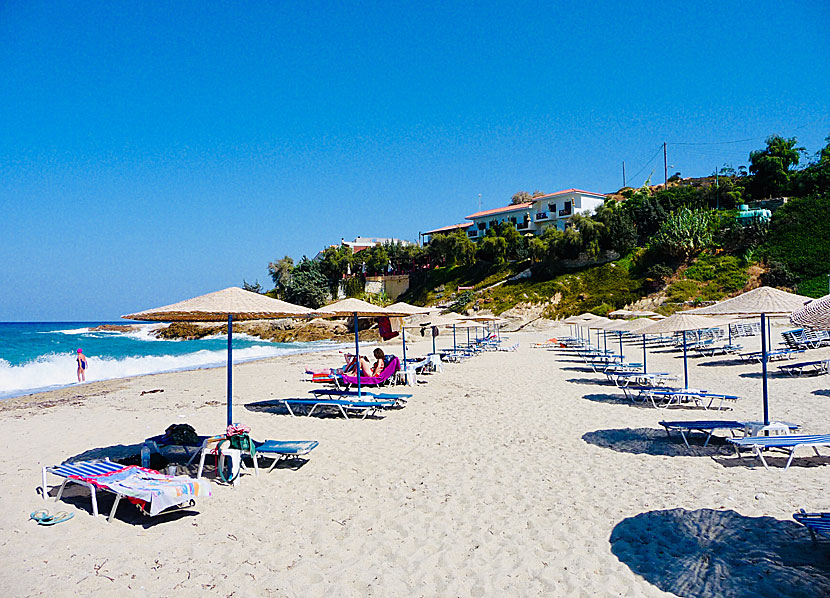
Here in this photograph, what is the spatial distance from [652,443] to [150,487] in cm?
688

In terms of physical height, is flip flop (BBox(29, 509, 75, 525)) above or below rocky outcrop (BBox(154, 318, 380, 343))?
below

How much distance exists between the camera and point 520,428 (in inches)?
356

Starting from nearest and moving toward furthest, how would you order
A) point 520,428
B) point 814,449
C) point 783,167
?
point 814,449 < point 520,428 < point 783,167

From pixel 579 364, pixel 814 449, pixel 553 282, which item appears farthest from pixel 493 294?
pixel 814 449

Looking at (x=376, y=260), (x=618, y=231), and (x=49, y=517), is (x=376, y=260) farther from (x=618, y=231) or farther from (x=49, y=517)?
(x=49, y=517)

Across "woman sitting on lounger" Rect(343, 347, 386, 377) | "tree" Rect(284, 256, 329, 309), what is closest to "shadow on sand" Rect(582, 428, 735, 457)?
"woman sitting on lounger" Rect(343, 347, 386, 377)

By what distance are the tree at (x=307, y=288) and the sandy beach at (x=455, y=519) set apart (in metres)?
Answer: 53.1

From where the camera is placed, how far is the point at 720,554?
4316mm

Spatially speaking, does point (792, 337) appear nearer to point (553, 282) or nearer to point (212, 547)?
point (212, 547)

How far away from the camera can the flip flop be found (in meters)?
5.38

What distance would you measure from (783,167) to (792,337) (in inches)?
1638

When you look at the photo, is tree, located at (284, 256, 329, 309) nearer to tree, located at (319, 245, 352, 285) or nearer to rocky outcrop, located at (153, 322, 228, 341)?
tree, located at (319, 245, 352, 285)

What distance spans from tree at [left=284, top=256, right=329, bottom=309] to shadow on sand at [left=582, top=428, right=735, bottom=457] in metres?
55.2

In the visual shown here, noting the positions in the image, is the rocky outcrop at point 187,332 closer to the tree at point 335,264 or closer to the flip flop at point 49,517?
the tree at point 335,264
